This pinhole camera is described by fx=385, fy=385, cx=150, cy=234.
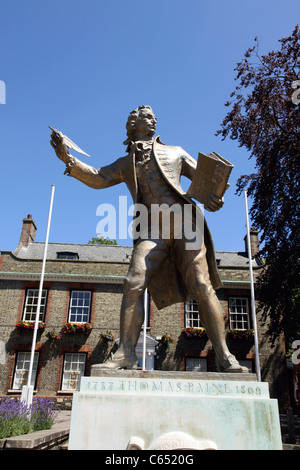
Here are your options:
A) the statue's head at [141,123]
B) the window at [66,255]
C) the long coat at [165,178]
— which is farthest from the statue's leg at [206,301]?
the window at [66,255]

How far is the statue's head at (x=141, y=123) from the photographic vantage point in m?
4.20

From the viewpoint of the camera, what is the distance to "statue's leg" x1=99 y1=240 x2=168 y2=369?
3.31 m

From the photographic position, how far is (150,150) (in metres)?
4.11

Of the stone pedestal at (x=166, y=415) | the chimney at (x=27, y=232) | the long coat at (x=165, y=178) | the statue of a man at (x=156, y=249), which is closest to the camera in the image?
the stone pedestal at (x=166, y=415)

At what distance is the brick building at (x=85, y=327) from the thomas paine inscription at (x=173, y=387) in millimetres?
17188

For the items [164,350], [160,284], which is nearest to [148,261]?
[160,284]

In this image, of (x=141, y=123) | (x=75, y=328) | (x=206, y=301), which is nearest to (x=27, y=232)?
(x=75, y=328)

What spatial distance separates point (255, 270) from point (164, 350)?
6994 mm

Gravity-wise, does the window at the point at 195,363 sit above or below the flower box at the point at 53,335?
below

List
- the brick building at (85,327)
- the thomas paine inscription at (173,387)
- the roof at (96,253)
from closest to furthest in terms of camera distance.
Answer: the thomas paine inscription at (173,387)
the brick building at (85,327)
the roof at (96,253)

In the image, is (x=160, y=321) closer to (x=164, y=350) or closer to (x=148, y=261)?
(x=164, y=350)

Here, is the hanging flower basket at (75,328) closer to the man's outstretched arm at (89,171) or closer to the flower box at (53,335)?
the flower box at (53,335)

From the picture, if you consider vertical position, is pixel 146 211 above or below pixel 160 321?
below

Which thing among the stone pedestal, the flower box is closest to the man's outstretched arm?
the stone pedestal
